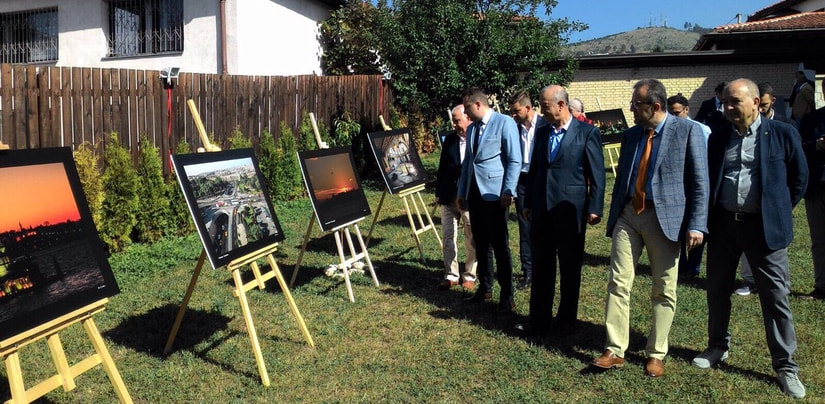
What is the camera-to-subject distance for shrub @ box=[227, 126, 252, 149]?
34.3ft

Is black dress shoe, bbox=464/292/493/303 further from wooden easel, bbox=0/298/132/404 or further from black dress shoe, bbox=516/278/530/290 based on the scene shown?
wooden easel, bbox=0/298/132/404

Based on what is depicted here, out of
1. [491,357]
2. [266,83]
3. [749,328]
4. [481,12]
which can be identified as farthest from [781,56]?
[491,357]

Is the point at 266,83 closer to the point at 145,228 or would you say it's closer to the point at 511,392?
the point at 145,228

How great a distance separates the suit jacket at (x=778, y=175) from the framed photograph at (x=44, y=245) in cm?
418

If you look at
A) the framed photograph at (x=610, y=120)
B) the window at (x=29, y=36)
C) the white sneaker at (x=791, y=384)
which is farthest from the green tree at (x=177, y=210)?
the framed photograph at (x=610, y=120)

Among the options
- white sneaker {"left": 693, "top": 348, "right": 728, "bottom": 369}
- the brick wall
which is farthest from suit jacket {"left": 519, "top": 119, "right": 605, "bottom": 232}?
the brick wall

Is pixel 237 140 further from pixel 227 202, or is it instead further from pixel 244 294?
pixel 244 294

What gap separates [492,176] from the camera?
5.79m

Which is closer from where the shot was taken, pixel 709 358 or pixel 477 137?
pixel 709 358

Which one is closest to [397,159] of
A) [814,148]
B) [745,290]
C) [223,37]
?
[745,290]

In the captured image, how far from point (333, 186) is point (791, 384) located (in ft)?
14.5

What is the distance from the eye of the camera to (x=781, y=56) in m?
19.8

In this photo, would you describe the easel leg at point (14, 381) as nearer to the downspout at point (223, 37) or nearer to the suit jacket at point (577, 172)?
the suit jacket at point (577, 172)

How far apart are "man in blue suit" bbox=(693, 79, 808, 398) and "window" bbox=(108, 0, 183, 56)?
12847mm
